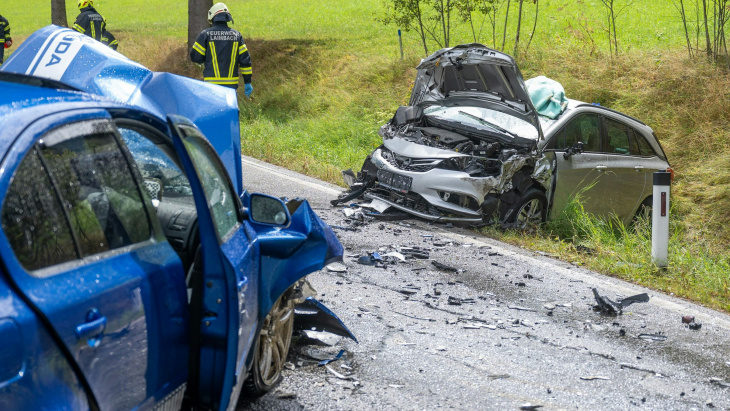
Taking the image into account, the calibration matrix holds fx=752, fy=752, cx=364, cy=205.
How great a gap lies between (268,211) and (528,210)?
17.1 ft

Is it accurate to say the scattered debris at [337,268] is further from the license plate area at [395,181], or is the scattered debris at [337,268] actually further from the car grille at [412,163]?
the car grille at [412,163]

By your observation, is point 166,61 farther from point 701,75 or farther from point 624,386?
point 624,386

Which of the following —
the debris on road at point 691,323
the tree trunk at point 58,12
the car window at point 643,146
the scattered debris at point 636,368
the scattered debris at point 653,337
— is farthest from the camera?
the tree trunk at point 58,12

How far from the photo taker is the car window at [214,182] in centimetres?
310

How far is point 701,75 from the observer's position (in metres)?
12.8

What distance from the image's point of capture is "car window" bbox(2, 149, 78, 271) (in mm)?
2162

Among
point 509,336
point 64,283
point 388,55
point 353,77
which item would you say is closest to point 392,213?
point 509,336

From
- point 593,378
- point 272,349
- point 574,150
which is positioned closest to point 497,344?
point 593,378

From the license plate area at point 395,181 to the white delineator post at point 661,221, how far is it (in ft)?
8.25

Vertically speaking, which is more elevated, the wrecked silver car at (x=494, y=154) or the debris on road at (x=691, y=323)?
the wrecked silver car at (x=494, y=154)

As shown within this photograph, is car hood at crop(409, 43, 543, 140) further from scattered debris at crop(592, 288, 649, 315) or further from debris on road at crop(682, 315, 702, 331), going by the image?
debris on road at crop(682, 315, 702, 331)

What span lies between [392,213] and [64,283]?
6.22 metres

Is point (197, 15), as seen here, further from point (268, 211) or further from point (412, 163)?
point (268, 211)

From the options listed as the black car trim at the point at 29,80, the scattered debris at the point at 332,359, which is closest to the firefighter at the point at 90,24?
the scattered debris at the point at 332,359
